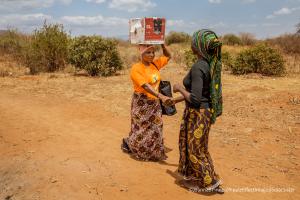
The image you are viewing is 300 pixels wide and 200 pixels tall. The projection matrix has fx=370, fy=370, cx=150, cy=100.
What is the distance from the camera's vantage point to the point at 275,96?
373 inches

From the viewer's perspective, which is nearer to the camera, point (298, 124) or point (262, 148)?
point (262, 148)

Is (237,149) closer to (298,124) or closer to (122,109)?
(298,124)

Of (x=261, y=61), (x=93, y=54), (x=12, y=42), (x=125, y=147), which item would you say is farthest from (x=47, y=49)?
(x=125, y=147)

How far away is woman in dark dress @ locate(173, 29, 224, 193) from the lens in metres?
3.78

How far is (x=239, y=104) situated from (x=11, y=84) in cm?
705

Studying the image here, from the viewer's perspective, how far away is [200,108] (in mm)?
3963

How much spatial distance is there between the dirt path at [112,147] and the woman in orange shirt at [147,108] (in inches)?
7.9

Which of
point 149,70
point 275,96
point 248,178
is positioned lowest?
point 248,178

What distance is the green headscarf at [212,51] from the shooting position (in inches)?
147

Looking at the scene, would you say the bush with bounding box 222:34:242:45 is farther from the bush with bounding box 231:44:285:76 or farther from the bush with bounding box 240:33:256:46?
the bush with bounding box 231:44:285:76

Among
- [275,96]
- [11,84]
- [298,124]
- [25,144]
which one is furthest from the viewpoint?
[11,84]

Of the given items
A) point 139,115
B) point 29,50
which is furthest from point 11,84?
point 139,115

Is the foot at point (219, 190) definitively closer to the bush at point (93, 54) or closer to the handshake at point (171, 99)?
the handshake at point (171, 99)

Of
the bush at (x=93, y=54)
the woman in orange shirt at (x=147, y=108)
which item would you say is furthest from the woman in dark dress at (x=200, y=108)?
the bush at (x=93, y=54)
